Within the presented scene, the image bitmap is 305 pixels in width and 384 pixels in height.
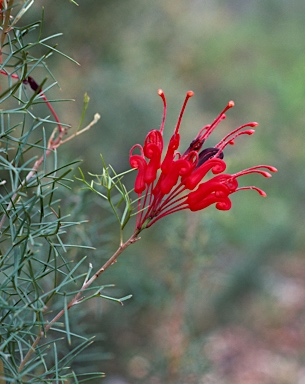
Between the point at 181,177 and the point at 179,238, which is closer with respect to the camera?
the point at 181,177

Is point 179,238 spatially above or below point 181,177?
below

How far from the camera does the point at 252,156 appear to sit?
3186 millimetres

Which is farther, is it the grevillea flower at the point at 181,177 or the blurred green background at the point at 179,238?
the blurred green background at the point at 179,238

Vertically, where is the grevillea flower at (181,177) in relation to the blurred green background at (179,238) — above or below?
above

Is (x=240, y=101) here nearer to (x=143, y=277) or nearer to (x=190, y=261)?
(x=143, y=277)

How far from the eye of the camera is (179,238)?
1.67m

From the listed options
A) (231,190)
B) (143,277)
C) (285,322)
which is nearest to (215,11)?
(285,322)

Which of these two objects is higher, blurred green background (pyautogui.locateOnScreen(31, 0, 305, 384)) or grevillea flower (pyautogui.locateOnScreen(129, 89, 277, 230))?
grevillea flower (pyautogui.locateOnScreen(129, 89, 277, 230))

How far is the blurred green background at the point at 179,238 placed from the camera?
1672 mm

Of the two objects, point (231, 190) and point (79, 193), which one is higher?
point (231, 190)

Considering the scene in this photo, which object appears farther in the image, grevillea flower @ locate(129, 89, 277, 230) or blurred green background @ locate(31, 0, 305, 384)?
blurred green background @ locate(31, 0, 305, 384)

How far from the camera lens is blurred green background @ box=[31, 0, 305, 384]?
5.49 feet

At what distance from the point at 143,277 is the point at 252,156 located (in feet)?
4.39

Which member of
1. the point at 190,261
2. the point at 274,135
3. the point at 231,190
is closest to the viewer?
the point at 231,190
